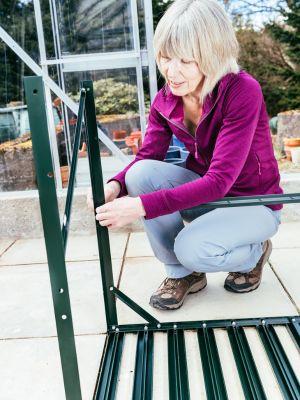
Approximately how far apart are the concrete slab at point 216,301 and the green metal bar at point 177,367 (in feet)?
0.47

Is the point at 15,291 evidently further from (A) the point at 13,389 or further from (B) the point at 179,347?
(B) the point at 179,347

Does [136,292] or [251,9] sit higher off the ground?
[251,9]

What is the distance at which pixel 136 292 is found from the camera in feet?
6.88

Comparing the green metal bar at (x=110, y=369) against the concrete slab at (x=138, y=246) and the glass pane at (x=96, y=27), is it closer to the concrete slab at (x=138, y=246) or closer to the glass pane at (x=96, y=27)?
the concrete slab at (x=138, y=246)

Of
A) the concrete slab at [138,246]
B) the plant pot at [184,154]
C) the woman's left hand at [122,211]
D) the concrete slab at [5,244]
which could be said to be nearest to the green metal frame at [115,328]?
the woman's left hand at [122,211]

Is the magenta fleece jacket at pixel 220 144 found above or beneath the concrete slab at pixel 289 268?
above

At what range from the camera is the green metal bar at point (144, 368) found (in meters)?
1.41

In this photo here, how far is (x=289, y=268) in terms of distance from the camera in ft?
7.39

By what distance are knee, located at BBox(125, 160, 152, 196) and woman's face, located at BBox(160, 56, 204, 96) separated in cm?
35

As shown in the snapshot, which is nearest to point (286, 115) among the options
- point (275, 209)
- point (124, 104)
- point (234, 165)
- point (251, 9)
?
point (124, 104)

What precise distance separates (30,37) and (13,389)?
→ 214 cm

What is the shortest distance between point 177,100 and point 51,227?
0.82m

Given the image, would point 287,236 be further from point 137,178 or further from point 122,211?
point 122,211

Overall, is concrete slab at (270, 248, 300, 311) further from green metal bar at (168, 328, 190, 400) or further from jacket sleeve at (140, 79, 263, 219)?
jacket sleeve at (140, 79, 263, 219)
